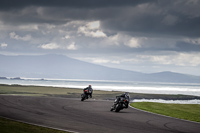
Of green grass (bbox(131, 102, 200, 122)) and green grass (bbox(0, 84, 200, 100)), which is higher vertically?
green grass (bbox(0, 84, 200, 100))

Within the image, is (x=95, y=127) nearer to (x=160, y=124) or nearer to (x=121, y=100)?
(x=160, y=124)

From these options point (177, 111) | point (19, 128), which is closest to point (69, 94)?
point (177, 111)

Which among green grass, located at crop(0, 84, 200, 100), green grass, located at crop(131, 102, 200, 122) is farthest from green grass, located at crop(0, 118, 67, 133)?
green grass, located at crop(0, 84, 200, 100)

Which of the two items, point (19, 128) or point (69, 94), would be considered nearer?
point (19, 128)

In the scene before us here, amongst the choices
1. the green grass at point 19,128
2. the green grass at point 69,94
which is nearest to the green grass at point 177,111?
the green grass at point 19,128

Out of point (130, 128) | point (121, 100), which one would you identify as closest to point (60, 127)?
point (130, 128)

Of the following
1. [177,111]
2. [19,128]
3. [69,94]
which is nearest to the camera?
[19,128]

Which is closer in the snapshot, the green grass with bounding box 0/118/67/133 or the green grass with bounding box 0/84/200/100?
the green grass with bounding box 0/118/67/133

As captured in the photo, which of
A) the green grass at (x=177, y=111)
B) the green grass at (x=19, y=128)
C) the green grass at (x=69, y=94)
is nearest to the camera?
the green grass at (x=19, y=128)

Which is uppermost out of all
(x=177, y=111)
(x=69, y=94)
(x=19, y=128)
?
(x=69, y=94)

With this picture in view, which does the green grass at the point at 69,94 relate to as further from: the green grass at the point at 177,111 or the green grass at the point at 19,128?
the green grass at the point at 19,128

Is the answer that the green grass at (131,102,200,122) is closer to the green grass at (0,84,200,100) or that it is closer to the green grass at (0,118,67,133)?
the green grass at (0,118,67,133)

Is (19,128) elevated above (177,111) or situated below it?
below

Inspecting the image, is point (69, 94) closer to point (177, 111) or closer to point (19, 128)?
point (177, 111)
